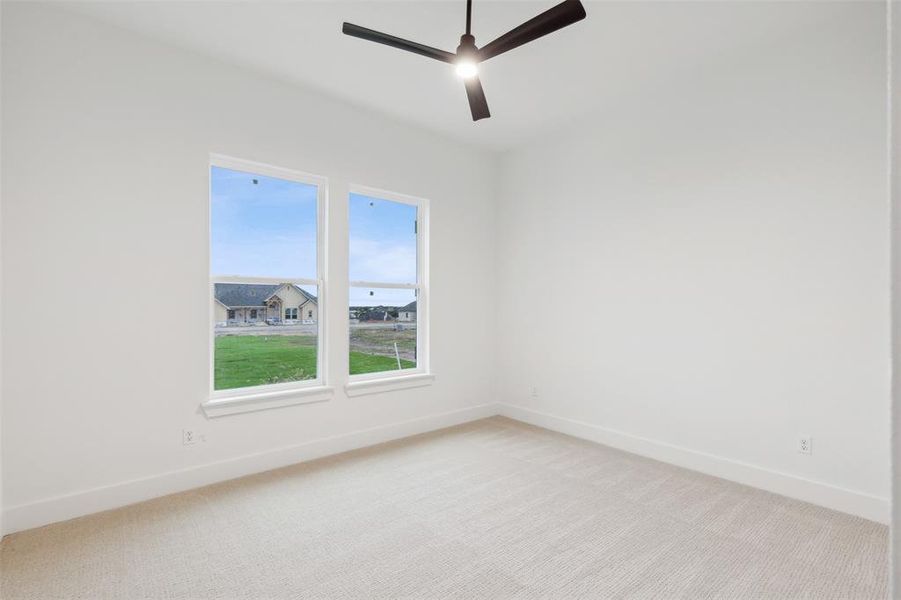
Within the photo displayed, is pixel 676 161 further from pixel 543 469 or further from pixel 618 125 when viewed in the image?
pixel 543 469

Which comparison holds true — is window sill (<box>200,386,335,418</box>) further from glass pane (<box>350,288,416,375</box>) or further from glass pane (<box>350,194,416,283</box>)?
glass pane (<box>350,194,416,283</box>)

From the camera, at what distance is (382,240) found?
4258 mm

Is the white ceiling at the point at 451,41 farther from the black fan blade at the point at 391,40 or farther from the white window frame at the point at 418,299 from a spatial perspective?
the white window frame at the point at 418,299

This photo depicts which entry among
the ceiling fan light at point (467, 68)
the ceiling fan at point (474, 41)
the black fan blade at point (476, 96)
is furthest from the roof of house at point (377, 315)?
the ceiling fan light at point (467, 68)

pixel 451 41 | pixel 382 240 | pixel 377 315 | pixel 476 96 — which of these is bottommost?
pixel 377 315

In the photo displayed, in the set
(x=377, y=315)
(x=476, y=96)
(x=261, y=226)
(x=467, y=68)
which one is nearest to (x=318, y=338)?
(x=377, y=315)

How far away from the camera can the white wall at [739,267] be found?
267 centimetres

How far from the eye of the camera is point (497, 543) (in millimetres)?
2312

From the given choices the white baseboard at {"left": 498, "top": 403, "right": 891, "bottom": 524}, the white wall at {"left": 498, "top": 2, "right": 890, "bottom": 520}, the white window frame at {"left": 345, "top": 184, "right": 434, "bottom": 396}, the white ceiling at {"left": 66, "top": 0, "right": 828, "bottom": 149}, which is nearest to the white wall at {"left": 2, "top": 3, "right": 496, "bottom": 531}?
the white ceiling at {"left": 66, "top": 0, "right": 828, "bottom": 149}

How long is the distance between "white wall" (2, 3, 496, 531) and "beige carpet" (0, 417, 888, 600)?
11.8 inches

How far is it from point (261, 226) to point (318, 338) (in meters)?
1.03

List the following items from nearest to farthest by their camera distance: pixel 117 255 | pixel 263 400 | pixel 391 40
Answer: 1. pixel 391 40
2. pixel 117 255
3. pixel 263 400

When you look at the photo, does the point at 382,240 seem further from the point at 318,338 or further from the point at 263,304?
the point at 263,304

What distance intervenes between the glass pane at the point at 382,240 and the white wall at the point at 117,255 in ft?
1.75
